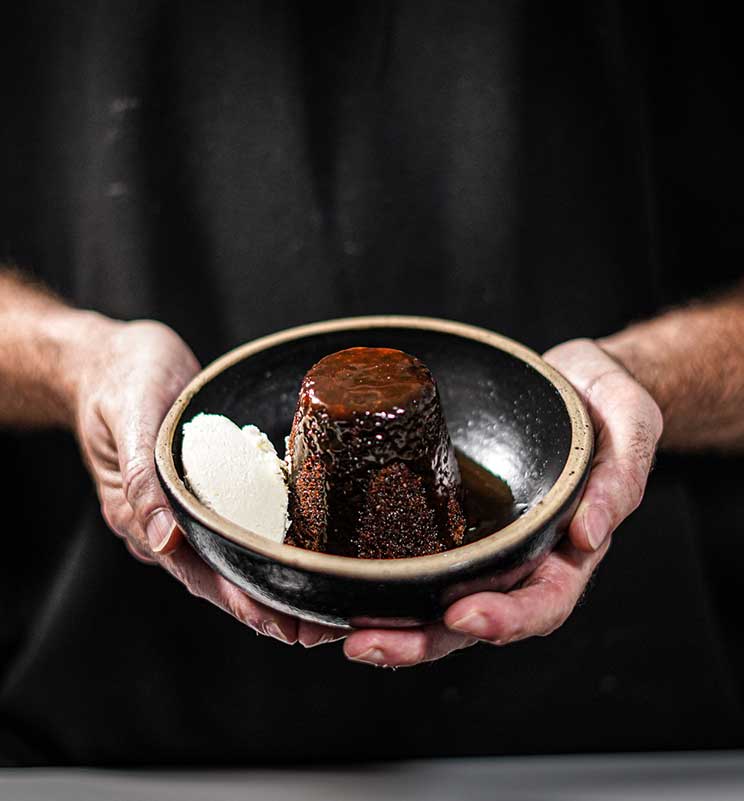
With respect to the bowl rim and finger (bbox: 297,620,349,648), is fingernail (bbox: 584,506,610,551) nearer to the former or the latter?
the bowl rim

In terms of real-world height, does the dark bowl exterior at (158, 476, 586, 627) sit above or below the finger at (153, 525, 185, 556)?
above

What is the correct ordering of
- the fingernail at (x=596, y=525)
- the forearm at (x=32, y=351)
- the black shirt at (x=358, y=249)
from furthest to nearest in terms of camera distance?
the forearm at (x=32, y=351) → the black shirt at (x=358, y=249) → the fingernail at (x=596, y=525)

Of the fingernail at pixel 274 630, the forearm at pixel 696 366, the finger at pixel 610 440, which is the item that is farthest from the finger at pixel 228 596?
the forearm at pixel 696 366

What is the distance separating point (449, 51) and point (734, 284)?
24.1 inches

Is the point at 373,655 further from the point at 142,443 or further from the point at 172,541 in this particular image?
the point at 142,443

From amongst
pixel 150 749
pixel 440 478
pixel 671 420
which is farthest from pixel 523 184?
pixel 150 749

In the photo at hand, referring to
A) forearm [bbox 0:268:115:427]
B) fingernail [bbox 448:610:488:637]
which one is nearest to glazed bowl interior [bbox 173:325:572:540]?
fingernail [bbox 448:610:488:637]

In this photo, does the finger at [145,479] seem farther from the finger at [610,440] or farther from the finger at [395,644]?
Result: the finger at [610,440]

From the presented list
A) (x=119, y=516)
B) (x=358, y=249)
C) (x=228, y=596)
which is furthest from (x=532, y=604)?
(x=358, y=249)

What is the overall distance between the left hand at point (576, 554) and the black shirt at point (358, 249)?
0.40 m

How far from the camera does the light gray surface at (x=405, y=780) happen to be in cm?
127

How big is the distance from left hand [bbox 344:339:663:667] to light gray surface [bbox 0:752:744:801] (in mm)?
612

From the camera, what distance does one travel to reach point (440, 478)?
2.90 ft

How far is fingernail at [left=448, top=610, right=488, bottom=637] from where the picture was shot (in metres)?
0.70
